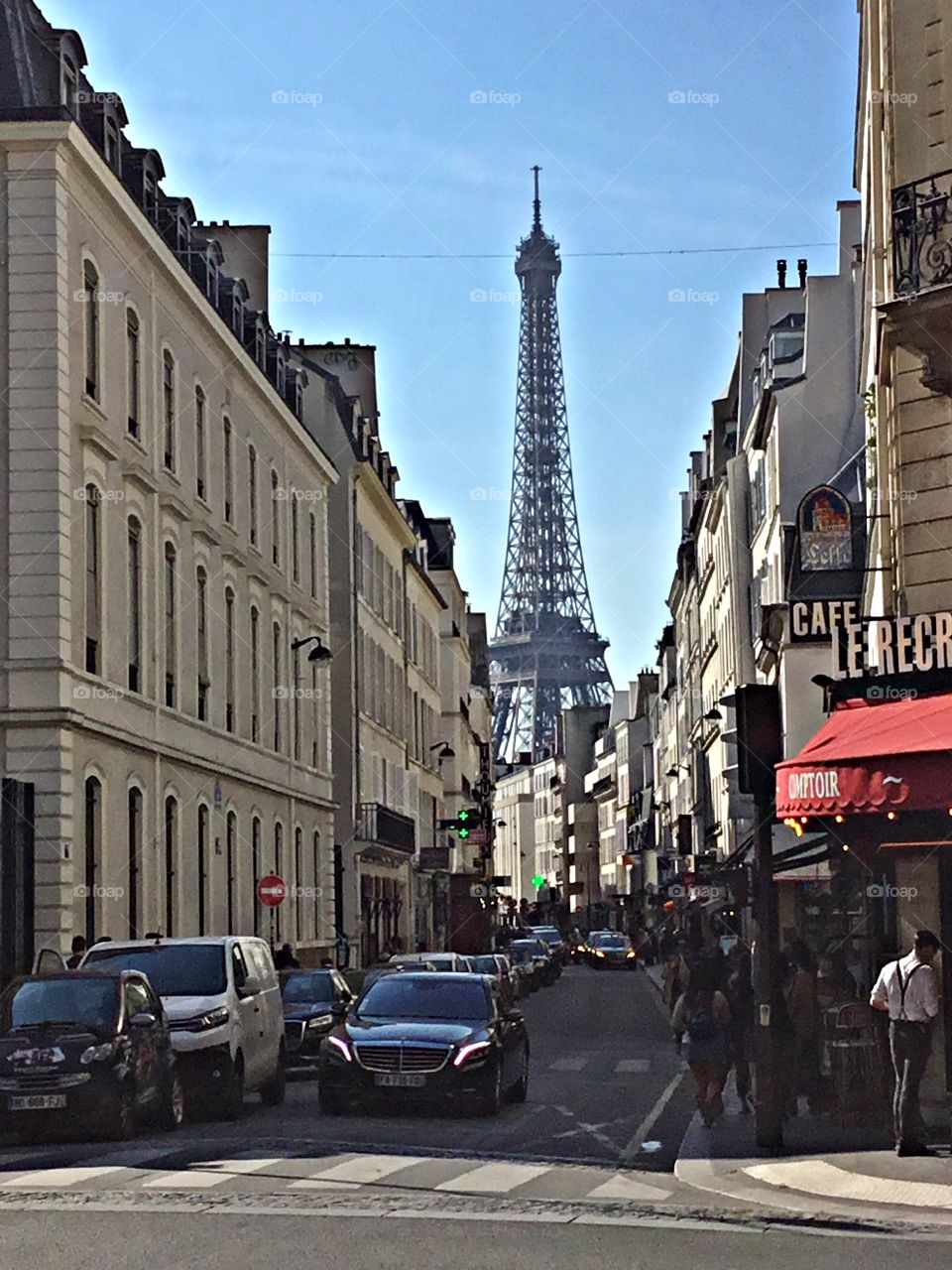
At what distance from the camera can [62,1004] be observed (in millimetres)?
20016

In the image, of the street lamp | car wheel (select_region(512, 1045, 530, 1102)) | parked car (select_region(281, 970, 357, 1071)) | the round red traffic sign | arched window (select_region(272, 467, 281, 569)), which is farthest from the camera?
arched window (select_region(272, 467, 281, 569))

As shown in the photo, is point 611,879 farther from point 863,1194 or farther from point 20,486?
point 863,1194

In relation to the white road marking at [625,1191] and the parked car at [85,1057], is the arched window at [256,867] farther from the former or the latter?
the white road marking at [625,1191]

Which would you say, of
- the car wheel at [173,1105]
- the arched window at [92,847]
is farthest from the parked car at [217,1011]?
the arched window at [92,847]

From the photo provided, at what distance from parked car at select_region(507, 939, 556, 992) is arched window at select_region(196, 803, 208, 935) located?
2177 cm

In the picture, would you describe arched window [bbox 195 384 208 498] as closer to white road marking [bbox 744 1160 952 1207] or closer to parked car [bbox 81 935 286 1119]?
parked car [bbox 81 935 286 1119]

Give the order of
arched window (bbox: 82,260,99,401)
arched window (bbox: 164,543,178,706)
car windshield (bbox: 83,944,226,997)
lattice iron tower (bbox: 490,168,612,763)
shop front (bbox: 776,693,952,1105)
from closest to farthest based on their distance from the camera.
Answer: shop front (bbox: 776,693,952,1105) → car windshield (bbox: 83,944,226,997) → arched window (bbox: 82,260,99,401) → arched window (bbox: 164,543,178,706) → lattice iron tower (bbox: 490,168,612,763)

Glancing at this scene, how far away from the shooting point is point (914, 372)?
21.9 metres

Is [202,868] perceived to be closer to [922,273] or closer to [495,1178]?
[922,273]

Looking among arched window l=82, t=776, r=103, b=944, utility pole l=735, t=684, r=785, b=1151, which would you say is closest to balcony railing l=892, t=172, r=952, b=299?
utility pole l=735, t=684, r=785, b=1151

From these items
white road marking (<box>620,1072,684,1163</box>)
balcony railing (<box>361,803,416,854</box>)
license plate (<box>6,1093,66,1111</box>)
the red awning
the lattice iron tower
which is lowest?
white road marking (<box>620,1072,684,1163</box>)

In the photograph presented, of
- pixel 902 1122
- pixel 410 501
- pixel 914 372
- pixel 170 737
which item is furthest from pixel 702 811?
pixel 902 1122

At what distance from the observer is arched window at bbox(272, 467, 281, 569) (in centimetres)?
4881

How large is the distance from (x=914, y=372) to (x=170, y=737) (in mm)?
18400
